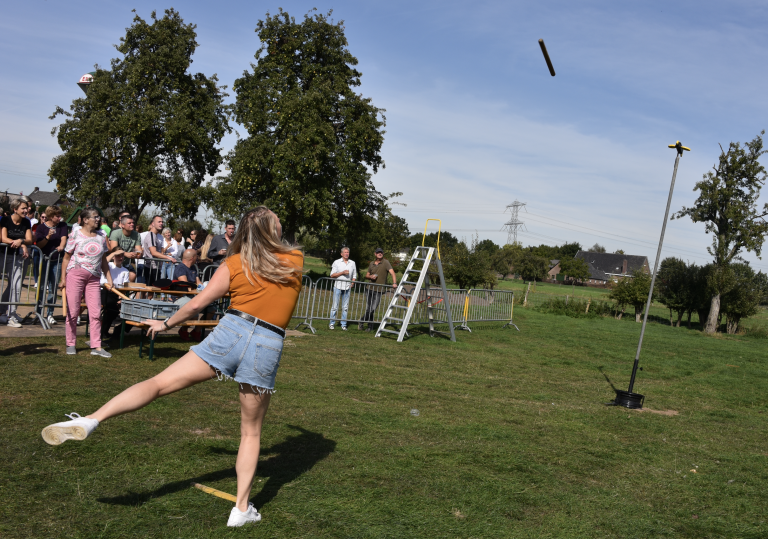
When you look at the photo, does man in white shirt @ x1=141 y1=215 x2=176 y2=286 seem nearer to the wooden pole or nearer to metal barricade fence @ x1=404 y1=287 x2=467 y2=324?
metal barricade fence @ x1=404 y1=287 x2=467 y2=324

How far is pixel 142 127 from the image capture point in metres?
29.9

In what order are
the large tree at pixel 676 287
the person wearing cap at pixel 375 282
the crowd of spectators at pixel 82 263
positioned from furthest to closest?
the large tree at pixel 676 287, the person wearing cap at pixel 375 282, the crowd of spectators at pixel 82 263

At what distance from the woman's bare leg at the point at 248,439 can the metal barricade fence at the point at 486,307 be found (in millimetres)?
13912

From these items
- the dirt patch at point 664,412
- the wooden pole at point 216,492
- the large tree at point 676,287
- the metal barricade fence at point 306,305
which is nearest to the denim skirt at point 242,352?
the wooden pole at point 216,492

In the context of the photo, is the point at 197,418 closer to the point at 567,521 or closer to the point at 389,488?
the point at 389,488

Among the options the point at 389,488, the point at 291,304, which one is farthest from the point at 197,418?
the point at 291,304

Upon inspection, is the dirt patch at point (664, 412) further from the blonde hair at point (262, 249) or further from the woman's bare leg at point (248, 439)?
the blonde hair at point (262, 249)

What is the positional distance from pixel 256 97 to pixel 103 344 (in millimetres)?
24520

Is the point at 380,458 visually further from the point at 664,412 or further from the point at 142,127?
the point at 142,127

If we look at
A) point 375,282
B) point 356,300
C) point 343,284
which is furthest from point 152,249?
point 375,282

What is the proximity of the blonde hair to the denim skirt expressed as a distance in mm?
292

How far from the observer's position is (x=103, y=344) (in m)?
9.05

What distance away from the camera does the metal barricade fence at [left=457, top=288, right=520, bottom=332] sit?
17669 millimetres

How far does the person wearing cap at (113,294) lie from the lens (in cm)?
913
